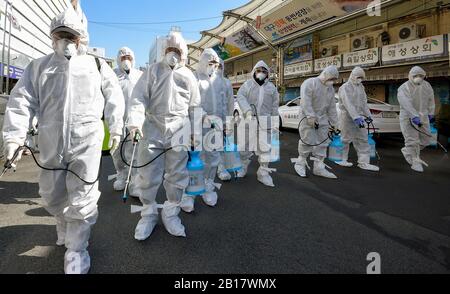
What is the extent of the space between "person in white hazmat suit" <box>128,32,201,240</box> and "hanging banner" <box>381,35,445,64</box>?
35.3ft

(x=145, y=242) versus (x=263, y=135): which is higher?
(x=263, y=135)

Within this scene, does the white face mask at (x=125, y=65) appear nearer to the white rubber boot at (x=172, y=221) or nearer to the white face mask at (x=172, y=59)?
the white face mask at (x=172, y=59)

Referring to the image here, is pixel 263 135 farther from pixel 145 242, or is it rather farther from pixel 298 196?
pixel 145 242

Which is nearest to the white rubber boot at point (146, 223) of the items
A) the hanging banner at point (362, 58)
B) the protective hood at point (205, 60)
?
the protective hood at point (205, 60)

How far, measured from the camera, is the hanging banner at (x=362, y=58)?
11.9 m

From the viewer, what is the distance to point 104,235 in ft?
8.53

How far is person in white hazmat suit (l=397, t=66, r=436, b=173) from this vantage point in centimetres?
548

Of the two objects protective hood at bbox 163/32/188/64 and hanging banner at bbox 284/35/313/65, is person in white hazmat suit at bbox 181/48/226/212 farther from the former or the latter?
hanging banner at bbox 284/35/313/65

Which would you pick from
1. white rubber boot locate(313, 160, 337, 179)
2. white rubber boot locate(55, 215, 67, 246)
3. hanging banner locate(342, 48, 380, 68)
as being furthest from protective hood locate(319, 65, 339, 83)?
hanging banner locate(342, 48, 380, 68)

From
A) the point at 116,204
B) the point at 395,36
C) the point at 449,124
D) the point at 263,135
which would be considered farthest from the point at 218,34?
the point at 116,204

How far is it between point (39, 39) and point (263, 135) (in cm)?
2500

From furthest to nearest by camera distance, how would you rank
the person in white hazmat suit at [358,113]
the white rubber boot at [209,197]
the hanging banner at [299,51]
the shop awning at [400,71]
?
the hanging banner at [299,51] < the shop awning at [400,71] < the person in white hazmat suit at [358,113] < the white rubber boot at [209,197]

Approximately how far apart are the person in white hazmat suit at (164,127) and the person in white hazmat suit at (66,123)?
53 cm

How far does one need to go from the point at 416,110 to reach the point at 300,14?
10.4m
